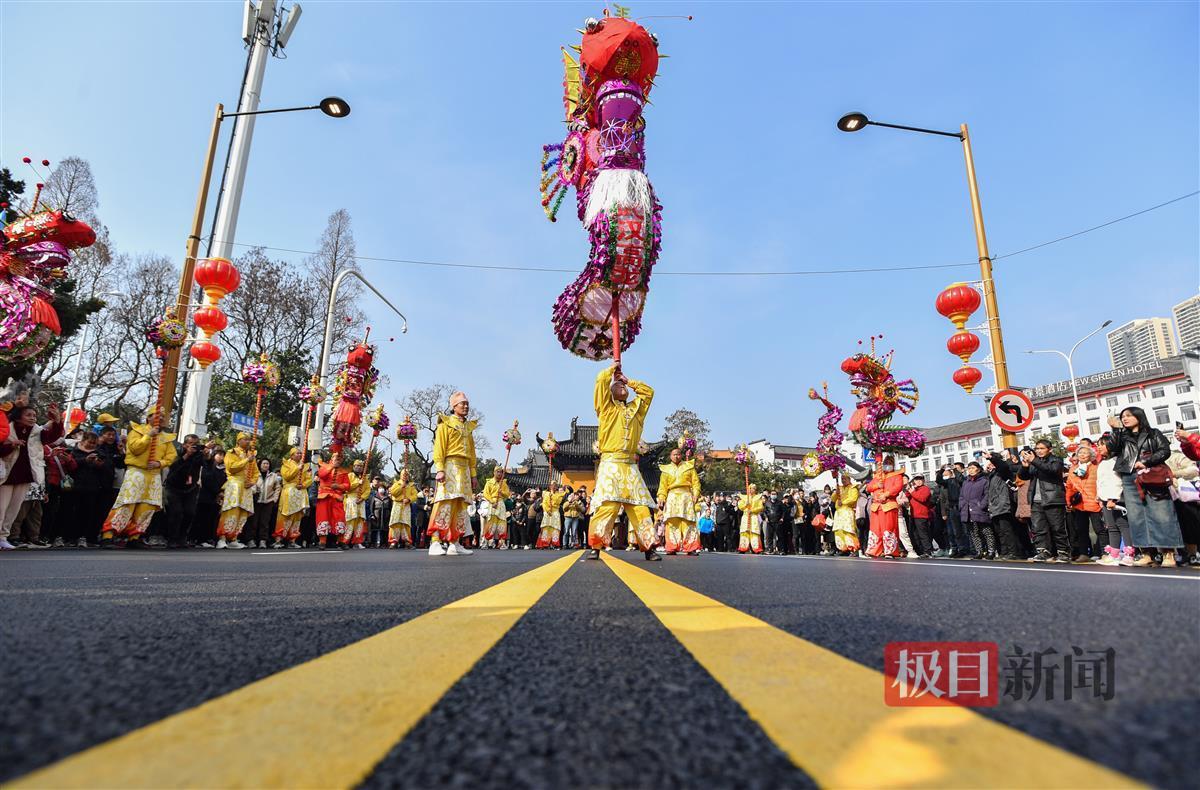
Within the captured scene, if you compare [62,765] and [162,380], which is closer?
[62,765]

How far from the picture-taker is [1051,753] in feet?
2.07

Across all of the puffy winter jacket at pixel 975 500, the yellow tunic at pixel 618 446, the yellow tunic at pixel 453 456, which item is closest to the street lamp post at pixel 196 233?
the yellow tunic at pixel 453 456

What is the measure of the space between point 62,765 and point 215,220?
81.0ft

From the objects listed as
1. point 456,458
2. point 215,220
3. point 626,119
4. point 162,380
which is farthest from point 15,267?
point 215,220

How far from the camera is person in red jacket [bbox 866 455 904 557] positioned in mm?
9406

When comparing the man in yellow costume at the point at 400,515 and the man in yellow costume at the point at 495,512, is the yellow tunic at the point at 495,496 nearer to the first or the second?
the man in yellow costume at the point at 495,512

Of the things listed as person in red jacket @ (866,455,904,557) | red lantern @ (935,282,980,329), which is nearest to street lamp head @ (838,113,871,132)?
red lantern @ (935,282,980,329)

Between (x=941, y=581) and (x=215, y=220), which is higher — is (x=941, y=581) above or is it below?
below

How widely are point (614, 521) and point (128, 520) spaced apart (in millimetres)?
6985

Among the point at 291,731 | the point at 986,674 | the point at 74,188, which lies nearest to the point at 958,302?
the point at 986,674

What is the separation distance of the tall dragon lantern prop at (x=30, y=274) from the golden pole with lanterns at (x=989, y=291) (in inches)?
439

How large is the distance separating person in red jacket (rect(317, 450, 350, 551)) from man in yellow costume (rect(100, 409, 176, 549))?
343 cm

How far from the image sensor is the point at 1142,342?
86.4 m

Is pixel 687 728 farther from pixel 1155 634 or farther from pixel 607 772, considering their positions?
pixel 1155 634
